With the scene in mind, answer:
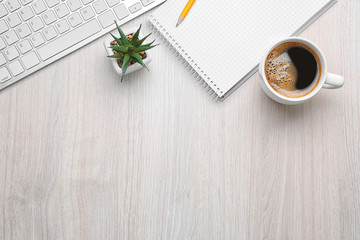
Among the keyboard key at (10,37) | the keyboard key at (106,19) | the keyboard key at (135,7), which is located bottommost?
the keyboard key at (135,7)

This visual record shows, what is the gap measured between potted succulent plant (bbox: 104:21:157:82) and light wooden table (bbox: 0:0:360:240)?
0.05 meters

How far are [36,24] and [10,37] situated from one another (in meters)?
0.06

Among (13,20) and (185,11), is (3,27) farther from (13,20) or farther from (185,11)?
(185,11)

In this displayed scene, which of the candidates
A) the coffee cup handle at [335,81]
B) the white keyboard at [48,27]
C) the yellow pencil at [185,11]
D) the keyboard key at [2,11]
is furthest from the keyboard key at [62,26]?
the coffee cup handle at [335,81]

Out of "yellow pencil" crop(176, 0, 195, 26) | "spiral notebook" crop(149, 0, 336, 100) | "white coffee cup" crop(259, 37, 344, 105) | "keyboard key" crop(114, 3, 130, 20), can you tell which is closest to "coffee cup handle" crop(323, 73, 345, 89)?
"white coffee cup" crop(259, 37, 344, 105)

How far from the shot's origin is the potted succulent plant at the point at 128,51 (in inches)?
25.9

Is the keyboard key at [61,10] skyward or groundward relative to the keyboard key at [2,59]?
skyward

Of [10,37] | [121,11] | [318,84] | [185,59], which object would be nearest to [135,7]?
[121,11]

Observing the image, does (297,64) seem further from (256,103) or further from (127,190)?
(127,190)

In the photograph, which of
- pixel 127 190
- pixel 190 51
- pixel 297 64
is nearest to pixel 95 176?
pixel 127 190

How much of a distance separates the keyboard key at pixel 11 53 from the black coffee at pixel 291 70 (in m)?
0.49

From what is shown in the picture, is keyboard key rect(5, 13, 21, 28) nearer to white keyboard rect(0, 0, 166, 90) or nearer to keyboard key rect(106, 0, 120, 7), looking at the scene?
white keyboard rect(0, 0, 166, 90)

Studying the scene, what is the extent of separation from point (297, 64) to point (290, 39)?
6cm

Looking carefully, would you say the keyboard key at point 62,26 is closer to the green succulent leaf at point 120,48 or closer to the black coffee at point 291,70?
the green succulent leaf at point 120,48
